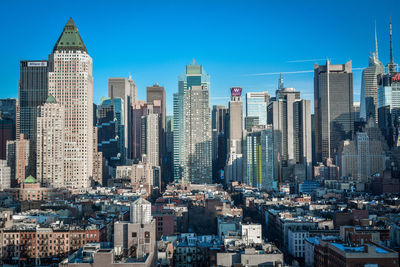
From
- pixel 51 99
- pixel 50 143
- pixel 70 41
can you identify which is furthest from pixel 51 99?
pixel 70 41

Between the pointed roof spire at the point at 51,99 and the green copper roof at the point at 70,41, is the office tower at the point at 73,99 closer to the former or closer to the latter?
the green copper roof at the point at 70,41

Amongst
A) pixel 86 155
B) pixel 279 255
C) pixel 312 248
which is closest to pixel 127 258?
pixel 279 255

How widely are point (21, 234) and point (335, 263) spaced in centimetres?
5423

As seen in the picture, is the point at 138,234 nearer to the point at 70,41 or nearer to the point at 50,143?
the point at 50,143

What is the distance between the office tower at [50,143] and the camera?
18325 centimetres

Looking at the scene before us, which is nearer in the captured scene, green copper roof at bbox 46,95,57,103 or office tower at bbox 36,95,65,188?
office tower at bbox 36,95,65,188

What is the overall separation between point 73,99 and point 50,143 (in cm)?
1794

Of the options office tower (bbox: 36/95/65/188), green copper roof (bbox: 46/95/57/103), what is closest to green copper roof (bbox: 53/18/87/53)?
green copper roof (bbox: 46/95/57/103)

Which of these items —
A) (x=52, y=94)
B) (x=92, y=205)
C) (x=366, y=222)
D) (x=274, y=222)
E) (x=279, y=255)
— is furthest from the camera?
(x=52, y=94)

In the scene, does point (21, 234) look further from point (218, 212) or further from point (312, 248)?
Result: point (218, 212)

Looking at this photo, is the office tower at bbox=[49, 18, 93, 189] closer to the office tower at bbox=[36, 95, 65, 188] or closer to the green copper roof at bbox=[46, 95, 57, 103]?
the green copper roof at bbox=[46, 95, 57, 103]

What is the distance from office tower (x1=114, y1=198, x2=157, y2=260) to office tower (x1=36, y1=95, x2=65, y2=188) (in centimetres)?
12559

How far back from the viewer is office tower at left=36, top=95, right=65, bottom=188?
183250mm

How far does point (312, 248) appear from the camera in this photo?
90062 millimetres
